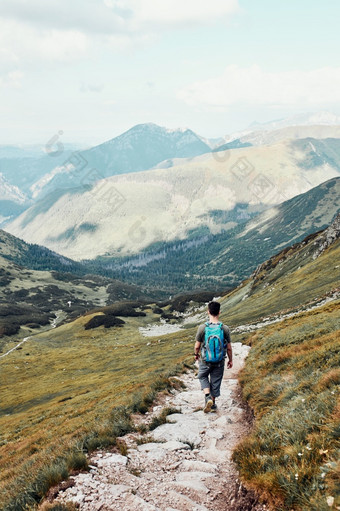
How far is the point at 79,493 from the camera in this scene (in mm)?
7727

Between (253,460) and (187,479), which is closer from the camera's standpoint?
(253,460)

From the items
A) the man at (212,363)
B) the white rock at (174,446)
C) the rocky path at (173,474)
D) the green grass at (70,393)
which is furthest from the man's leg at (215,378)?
the white rock at (174,446)

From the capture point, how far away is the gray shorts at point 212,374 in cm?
1403

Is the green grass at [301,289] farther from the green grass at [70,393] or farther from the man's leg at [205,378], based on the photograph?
the man's leg at [205,378]

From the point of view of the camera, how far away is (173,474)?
9.09 m

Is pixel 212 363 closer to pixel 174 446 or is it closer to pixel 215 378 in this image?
pixel 215 378

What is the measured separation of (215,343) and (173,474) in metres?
5.44

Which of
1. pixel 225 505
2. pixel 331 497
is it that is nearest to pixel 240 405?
pixel 225 505

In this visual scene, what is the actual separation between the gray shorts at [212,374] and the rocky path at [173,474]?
1.20 m

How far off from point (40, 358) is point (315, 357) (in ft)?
326

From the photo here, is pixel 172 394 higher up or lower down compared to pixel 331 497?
lower down

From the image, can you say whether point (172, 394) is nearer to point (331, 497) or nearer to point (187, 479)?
point (187, 479)

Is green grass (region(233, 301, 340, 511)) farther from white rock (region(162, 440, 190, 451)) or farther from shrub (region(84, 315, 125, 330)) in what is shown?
shrub (region(84, 315, 125, 330))

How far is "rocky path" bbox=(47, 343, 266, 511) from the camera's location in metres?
7.48
